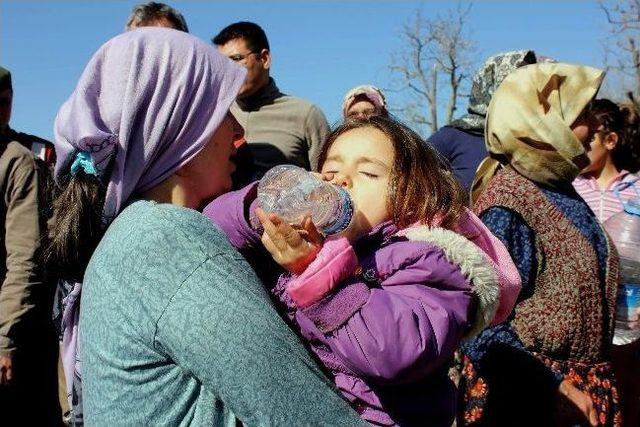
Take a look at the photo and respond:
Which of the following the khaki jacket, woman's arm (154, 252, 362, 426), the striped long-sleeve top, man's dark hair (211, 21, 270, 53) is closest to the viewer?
woman's arm (154, 252, 362, 426)

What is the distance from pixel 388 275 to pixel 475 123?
297 cm

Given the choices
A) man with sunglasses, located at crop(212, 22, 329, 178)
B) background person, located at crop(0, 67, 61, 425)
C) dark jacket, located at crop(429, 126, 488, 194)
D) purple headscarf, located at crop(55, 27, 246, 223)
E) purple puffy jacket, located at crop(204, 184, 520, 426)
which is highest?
purple headscarf, located at crop(55, 27, 246, 223)

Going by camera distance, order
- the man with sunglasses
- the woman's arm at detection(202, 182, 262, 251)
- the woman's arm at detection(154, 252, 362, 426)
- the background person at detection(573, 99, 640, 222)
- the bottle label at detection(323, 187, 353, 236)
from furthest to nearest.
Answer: the background person at detection(573, 99, 640, 222), the man with sunglasses, the woman's arm at detection(202, 182, 262, 251), the bottle label at detection(323, 187, 353, 236), the woman's arm at detection(154, 252, 362, 426)

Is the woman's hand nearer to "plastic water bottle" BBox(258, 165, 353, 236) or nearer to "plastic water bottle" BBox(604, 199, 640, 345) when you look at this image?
"plastic water bottle" BBox(604, 199, 640, 345)

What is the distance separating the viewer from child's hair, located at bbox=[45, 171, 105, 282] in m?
1.62

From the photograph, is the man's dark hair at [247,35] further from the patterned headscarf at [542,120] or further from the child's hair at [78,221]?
the child's hair at [78,221]

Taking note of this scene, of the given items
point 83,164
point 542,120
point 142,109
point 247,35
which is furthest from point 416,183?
point 247,35

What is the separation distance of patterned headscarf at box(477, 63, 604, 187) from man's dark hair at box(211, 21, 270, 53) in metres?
2.08

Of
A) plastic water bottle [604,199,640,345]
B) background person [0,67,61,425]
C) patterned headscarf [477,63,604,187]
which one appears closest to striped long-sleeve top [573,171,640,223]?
plastic water bottle [604,199,640,345]

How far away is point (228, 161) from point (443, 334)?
691 mm

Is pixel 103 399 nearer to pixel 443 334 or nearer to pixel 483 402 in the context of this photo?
pixel 443 334

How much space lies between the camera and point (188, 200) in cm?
168

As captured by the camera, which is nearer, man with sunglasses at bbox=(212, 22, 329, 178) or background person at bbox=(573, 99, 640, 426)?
man with sunglasses at bbox=(212, 22, 329, 178)

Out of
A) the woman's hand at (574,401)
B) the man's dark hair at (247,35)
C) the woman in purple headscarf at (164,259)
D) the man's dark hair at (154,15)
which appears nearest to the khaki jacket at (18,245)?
the man's dark hair at (154,15)
